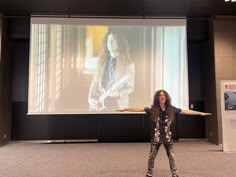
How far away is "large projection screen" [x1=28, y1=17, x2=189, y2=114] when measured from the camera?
7.23 meters

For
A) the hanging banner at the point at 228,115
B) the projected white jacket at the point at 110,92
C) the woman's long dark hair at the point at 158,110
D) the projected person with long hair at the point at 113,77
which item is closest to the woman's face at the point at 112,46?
the projected person with long hair at the point at 113,77

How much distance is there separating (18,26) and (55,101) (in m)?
2.64

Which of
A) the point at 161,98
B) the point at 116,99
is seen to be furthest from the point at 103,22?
the point at 161,98

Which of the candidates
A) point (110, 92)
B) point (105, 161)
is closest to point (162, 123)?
point (105, 161)

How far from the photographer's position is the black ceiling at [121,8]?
6473 millimetres

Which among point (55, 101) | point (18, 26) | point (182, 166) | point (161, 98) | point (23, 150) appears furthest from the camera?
point (18, 26)

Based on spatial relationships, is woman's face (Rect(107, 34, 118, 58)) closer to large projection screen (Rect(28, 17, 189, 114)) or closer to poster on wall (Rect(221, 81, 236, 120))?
large projection screen (Rect(28, 17, 189, 114))

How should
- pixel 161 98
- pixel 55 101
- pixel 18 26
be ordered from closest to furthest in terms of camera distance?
pixel 161 98
pixel 55 101
pixel 18 26

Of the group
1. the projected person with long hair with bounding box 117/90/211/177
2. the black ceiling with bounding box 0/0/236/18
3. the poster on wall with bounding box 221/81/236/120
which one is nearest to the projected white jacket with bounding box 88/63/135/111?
the black ceiling with bounding box 0/0/236/18

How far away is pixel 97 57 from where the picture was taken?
7348 mm

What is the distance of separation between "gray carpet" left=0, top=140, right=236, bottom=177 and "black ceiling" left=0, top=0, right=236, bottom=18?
3761 mm

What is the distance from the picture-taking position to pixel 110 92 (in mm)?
7262

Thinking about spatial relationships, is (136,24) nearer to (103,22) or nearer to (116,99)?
(103,22)

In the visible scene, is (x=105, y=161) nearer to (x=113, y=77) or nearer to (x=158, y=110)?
(x=158, y=110)
